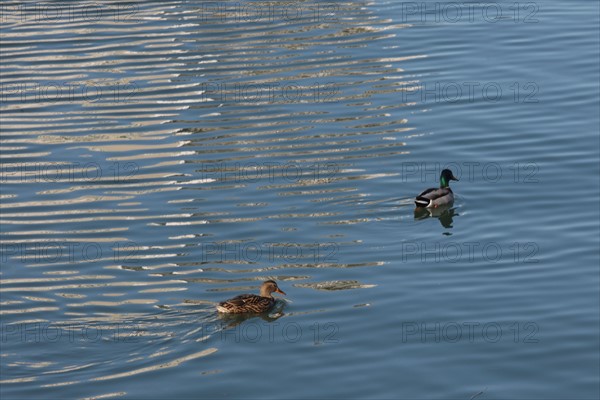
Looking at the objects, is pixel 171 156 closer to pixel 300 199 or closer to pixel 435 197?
pixel 300 199

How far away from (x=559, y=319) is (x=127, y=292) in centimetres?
600

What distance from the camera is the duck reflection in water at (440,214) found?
66.2 feet

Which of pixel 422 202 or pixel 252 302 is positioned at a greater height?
pixel 422 202

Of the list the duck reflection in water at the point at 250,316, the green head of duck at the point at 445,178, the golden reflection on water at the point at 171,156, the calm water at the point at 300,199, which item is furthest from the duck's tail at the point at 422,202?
the duck reflection in water at the point at 250,316

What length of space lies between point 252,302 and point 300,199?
4.43 m

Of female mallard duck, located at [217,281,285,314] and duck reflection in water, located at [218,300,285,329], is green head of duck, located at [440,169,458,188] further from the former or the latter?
female mallard duck, located at [217,281,285,314]

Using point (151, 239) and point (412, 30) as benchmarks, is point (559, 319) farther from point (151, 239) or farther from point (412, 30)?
point (412, 30)

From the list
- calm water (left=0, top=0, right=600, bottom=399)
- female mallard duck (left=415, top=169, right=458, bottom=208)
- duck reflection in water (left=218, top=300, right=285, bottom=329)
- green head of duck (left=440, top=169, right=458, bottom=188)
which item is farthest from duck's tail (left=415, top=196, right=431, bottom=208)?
duck reflection in water (left=218, top=300, right=285, bottom=329)

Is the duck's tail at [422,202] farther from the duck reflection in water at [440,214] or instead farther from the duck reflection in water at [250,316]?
the duck reflection in water at [250,316]

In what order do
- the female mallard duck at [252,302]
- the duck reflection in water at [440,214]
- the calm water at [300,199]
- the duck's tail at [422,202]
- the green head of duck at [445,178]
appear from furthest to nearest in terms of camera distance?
the green head of duck at [445,178], the duck's tail at [422,202], the duck reflection in water at [440,214], the female mallard duck at [252,302], the calm water at [300,199]

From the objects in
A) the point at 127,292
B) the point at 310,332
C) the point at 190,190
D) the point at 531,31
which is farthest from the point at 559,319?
the point at 531,31

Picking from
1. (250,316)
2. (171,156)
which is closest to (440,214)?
(250,316)

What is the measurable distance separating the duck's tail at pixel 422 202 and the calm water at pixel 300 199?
223 millimetres

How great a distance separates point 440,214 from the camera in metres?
20.1
